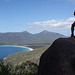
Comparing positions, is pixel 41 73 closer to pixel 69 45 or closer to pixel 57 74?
pixel 57 74

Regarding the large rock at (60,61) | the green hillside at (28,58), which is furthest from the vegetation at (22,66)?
the large rock at (60,61)

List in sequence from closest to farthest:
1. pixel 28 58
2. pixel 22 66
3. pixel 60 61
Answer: pixel 60 61, pixel 22 66, pixel 28 58

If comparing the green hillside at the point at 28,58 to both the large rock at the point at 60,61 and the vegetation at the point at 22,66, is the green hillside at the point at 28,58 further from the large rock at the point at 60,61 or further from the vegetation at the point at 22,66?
the large rock at the point at 60,61

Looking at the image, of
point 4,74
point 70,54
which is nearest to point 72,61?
point 70,54

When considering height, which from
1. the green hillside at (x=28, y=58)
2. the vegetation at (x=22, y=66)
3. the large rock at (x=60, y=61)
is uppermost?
the large rock at (x=60, y=61)

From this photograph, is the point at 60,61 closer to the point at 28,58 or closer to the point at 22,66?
the point at 22,66

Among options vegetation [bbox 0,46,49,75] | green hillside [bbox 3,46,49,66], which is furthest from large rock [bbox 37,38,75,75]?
green hillside [bbox 3,46,49,66]

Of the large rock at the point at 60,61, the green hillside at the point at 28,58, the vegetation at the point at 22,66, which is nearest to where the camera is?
the large rock at the point at 60,61

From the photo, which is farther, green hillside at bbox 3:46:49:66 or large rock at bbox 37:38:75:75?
green hillside at bbox 3:46:49:66

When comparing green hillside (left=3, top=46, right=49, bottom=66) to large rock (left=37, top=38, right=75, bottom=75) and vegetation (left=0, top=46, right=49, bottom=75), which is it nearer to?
vegetation (left=0, top=46, right=49, bottom=75)

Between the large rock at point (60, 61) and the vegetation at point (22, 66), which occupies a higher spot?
the large rock at point (60, 61)

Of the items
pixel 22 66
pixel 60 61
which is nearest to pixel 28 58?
pixel 22 66

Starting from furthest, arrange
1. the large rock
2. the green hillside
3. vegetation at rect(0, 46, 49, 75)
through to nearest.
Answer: the green hillside < vegetation at rect(0, 46, 49, 75) < the large rock

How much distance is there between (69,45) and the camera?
507cm
